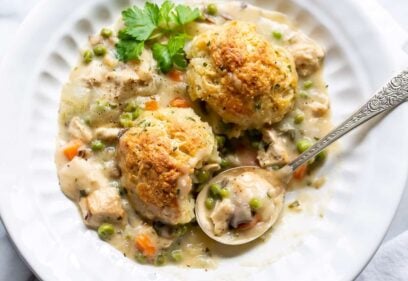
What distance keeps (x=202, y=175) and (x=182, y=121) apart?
15.4 inches

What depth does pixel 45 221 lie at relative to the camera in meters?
4.12

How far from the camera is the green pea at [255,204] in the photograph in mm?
4238

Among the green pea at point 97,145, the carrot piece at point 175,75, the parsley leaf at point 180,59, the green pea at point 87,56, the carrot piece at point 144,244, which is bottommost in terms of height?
the carrot piece at point 144,244

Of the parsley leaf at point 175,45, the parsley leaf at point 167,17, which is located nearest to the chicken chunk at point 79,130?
the parsley leaf at point 175,45

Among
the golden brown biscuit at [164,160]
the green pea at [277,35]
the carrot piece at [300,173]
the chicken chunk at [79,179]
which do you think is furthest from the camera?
the green pea at [277,35]

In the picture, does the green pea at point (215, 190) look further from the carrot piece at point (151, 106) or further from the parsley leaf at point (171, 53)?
the parsley leaf at point (171, 53)

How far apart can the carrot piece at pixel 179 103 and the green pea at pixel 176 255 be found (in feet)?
Answer: 3.25

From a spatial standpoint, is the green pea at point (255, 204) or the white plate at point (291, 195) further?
the green pea at point (255, 204)

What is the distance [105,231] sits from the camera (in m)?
4.20

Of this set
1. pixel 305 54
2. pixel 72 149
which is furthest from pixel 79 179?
pixel 305 54

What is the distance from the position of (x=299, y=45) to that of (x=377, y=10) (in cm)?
58

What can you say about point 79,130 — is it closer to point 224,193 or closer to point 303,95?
point 224,193

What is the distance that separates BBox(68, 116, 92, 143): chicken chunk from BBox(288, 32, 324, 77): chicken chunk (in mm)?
1533

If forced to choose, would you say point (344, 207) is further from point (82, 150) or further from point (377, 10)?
point (82, 150)
